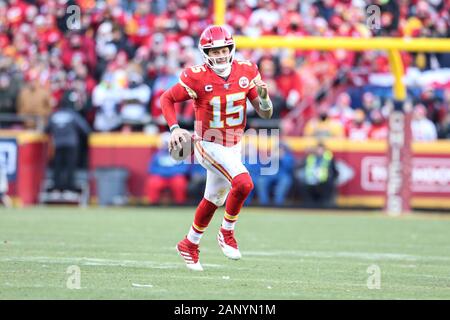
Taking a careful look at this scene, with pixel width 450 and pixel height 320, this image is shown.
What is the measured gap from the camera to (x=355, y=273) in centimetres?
716

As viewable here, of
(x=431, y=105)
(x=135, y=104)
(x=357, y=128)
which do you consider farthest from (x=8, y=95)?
(x=431, y=105)

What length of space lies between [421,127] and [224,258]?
7.69 meters

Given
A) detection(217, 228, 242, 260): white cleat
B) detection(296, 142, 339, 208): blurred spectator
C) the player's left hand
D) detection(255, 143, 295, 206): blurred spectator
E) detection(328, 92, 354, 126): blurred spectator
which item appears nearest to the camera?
the player's left hand

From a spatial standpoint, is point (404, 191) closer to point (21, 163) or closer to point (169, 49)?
point (169, 49)

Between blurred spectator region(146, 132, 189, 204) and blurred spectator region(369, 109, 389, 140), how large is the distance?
2.85m

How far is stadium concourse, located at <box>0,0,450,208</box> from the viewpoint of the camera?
1438 centimetres

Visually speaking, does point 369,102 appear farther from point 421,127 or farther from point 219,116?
point 219,116

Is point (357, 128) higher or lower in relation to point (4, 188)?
higher

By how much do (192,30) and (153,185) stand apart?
3.09 metres

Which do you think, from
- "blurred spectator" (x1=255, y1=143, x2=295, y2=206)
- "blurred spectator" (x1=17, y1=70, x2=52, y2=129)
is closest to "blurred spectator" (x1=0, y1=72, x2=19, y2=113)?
"blurred spectator" (x1=17, y1=70, x2=52, y2=129)

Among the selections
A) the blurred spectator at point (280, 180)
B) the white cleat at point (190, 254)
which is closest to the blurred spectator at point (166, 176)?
the blurred spectator at point (280, 180)

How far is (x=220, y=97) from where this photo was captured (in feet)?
23.8

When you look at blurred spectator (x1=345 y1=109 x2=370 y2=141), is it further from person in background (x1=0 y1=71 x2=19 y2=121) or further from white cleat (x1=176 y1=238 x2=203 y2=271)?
white cleat (x1=176 y1=238 x2=203 y2=271)

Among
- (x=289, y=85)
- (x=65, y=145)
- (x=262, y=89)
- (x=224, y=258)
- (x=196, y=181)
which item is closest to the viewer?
(x=262, y=89)
